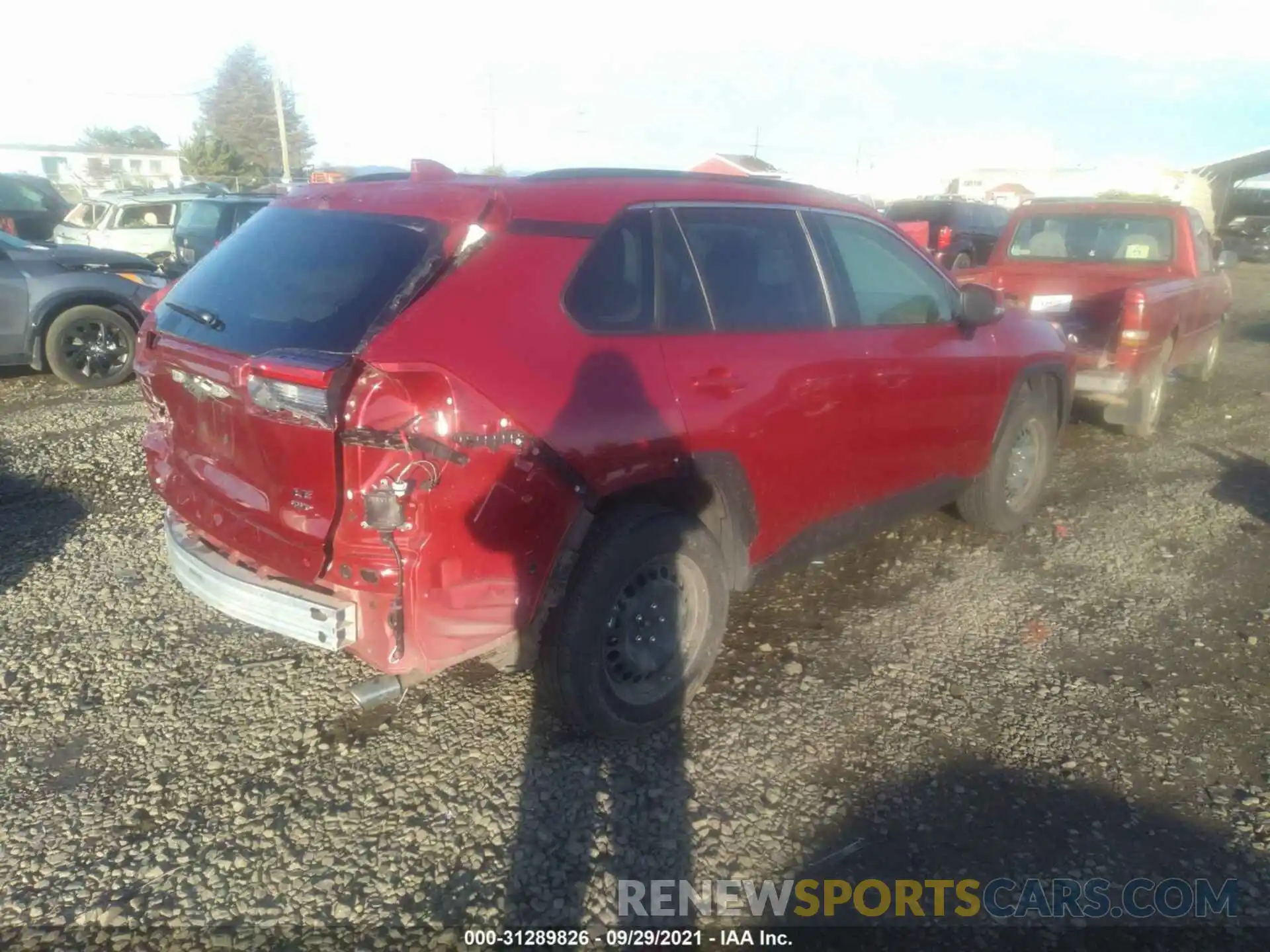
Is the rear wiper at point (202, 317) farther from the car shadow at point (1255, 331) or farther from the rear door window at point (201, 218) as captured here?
the car shadow at point (1255, 331)

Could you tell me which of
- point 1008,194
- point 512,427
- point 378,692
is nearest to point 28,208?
point 378,692

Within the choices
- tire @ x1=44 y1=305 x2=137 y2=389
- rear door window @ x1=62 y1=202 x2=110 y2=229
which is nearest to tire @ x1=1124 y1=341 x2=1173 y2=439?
tire @ x1=44 y1=305 x2=137 y2=389

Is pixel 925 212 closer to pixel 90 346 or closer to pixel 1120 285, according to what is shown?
pixel 1120 285

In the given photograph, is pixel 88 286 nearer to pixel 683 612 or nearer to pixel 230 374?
pixel 230 374

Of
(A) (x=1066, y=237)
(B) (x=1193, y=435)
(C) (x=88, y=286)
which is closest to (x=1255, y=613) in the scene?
(B) (x=1193, y=435)

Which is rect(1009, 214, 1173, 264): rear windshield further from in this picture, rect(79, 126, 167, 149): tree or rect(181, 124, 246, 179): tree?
rect(79, 126, 167, 149): tree

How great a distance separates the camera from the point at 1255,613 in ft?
14.7

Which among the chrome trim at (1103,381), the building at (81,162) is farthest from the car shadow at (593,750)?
the building at (81,162)

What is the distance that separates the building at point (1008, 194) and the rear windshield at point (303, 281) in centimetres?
4447

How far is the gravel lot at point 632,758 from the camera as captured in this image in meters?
2.76

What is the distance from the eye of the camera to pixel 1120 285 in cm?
770

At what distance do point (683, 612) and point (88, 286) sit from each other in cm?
741

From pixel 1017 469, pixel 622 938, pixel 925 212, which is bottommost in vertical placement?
pixel 622 938

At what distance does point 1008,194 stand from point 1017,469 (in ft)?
173
